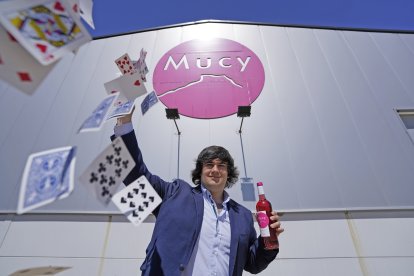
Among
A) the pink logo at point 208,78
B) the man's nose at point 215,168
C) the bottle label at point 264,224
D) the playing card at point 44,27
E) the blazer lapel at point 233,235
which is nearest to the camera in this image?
the playing card at point 44,27

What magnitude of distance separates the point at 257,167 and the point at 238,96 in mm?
1176

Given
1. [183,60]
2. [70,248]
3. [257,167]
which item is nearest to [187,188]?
[257,167]

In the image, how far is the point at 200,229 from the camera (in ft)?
4.42

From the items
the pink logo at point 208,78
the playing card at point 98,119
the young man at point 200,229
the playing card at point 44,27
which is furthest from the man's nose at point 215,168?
the pink logo at point 208,78

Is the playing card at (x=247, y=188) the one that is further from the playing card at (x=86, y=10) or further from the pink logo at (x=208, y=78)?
the playing card at (x=86, y=10)

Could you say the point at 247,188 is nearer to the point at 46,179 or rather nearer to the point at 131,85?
the point at 131,85

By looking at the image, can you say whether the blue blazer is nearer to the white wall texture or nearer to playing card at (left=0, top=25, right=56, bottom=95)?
playing card at (left=0, top=25, right=56, bottom=95)

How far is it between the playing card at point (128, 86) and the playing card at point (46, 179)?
47 cm

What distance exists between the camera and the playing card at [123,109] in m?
1.26

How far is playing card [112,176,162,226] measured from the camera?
1.10 metres

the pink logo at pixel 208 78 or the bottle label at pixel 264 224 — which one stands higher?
the pink logo at pixel 208 78

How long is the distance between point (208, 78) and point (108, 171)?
2961 mm

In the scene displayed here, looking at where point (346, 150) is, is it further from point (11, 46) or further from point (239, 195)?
point (11, 46)

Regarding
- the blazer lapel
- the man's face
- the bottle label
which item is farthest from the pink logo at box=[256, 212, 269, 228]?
the man's face
